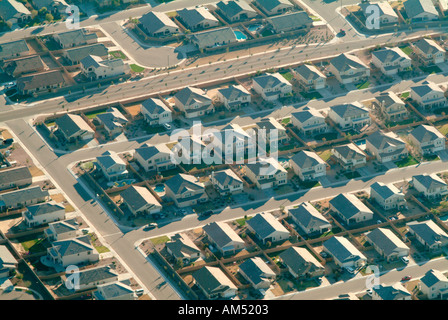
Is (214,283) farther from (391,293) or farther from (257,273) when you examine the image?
(391,293)

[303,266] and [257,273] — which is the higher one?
[257,273]

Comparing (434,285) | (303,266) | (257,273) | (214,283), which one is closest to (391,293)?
(434,285)

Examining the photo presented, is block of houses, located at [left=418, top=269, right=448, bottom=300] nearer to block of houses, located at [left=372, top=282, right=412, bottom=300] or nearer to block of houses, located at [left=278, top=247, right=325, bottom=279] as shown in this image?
block of houses, located at [left=372, top=282, right=412, bottom=300]

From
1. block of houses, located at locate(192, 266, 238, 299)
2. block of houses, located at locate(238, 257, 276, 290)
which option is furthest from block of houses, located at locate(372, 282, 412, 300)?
block of houses, located at locate(192, 266, 238, 299)

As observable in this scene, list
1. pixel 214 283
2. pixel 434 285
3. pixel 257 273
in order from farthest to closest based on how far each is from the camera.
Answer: pixel 257 273, pixel 214 283, pixel 434 285

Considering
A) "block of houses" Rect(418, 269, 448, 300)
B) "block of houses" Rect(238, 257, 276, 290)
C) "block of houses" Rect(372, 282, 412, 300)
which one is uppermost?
"block of houses" Rect(238, 257, 276, 290)

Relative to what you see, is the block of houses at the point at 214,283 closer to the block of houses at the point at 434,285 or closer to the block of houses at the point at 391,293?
the block of houses at the point at 391,293
